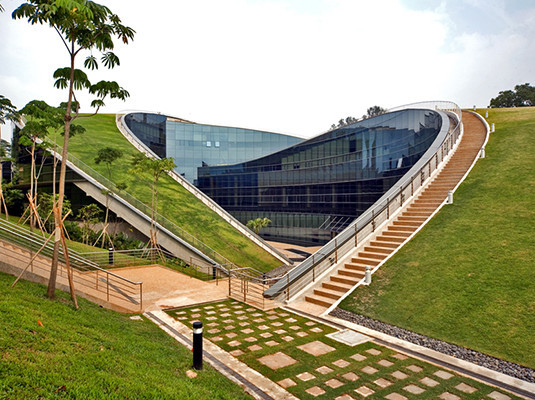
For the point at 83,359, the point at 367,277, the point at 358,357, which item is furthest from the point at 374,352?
the point at 83,359

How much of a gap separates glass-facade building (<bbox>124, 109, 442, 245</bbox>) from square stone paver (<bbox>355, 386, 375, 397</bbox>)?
25.0m

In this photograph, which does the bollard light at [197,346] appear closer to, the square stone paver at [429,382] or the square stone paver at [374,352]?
the square stone paver at [374,352]

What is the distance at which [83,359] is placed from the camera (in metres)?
5.37

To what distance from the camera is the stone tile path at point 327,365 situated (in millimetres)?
6094

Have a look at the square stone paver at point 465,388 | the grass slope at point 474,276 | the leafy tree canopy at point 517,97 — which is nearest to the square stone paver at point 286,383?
the square stone paver at point 465,388

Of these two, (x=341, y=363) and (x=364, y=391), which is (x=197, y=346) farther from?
(x=364, y=391)

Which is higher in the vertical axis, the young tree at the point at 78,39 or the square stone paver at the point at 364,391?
the young tree at the point at 78,39

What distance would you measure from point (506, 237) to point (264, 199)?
36646 millimetres

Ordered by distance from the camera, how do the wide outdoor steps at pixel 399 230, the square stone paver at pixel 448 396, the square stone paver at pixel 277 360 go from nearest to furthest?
the square stone paver at pixel 448 396 → the square stone paver at pixel 277 360 → the wide outdoor steps at pixel 399 230

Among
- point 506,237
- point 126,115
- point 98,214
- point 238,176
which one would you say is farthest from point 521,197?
point 126,115

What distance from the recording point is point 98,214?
90.9 feet

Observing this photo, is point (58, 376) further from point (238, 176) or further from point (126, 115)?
point (126, 115)

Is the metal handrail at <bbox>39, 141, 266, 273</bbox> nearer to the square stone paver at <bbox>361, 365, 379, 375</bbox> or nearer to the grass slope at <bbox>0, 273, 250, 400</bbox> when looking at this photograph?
the grass slope at <bbox>0, 273, 250, 400</bbox>

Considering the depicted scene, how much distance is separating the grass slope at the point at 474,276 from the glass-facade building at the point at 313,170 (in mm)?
14883
